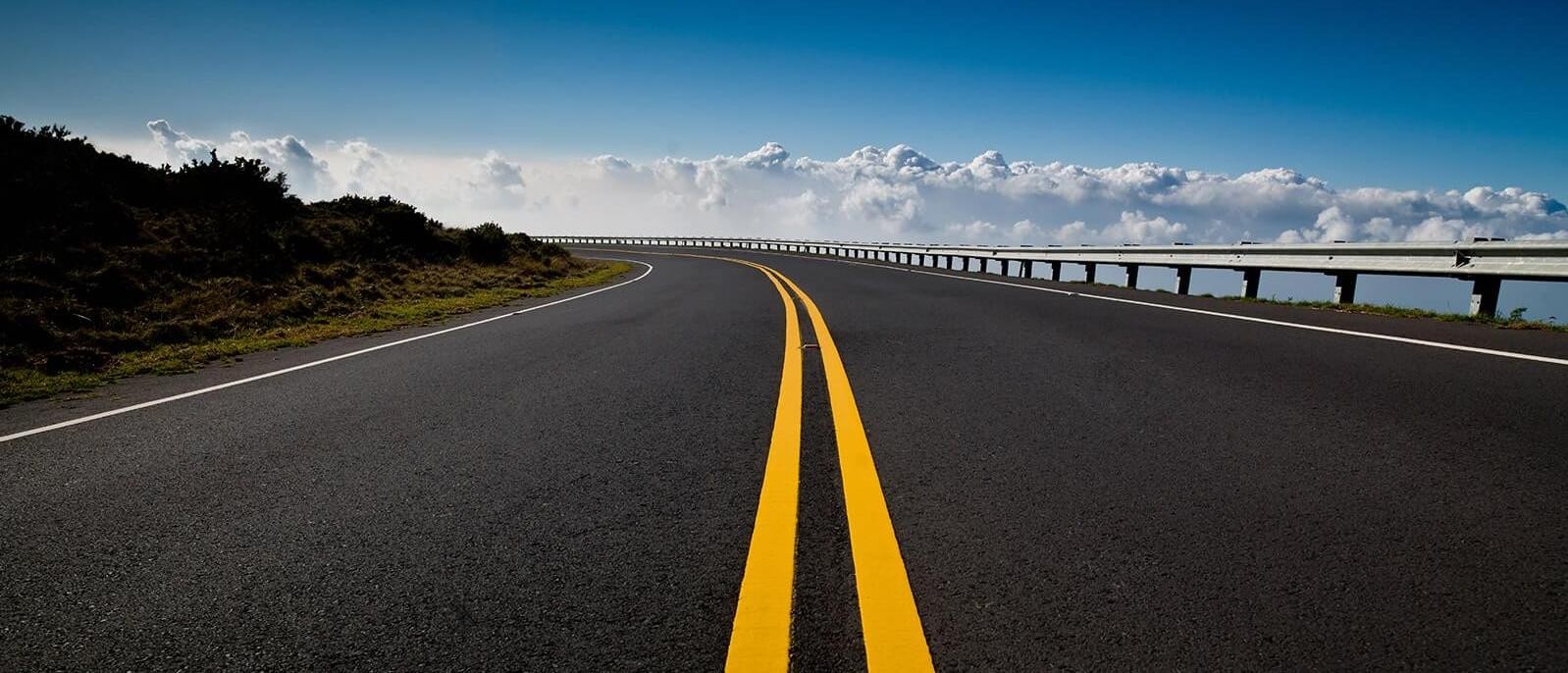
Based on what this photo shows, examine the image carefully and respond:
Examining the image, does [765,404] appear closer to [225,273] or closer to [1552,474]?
[1552,474]

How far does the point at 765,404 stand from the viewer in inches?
196

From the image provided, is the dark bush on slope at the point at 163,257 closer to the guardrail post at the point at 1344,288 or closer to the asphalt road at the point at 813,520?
the asphalt road at the point at 813,520

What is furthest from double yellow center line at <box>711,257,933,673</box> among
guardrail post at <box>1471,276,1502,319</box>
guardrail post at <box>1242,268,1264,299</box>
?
guardrail post at <box>1242,268,1264,299</box>

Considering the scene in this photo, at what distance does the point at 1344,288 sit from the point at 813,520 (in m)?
12.6

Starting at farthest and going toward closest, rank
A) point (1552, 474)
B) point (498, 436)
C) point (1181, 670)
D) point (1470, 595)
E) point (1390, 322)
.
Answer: point (1390, 322)
point (498, 436)
point (1552, 474)
point (1470, 595)
point (1181, 670)

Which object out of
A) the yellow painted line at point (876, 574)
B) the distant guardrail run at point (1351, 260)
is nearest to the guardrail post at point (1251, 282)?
the distant guardrail run at point (1351, 260)

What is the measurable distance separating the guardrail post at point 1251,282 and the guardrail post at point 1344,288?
1.67 meters

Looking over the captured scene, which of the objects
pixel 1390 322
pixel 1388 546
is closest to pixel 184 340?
pixel 1388 546

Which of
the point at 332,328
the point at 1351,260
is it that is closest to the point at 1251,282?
the point at 1351,260

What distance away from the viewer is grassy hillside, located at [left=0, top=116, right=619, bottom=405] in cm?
880

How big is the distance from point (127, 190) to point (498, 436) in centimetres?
1819

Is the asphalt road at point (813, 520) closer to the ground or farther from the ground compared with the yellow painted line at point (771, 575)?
closer to the ground

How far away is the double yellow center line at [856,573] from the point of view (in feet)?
6.40

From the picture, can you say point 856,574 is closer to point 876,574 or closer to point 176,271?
point 876,574
